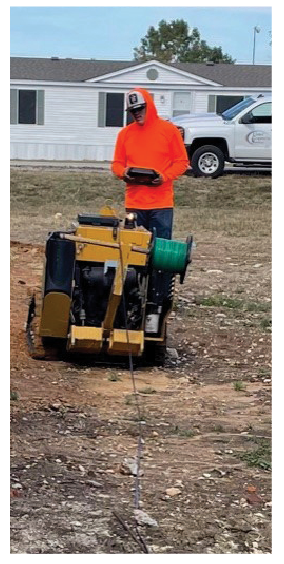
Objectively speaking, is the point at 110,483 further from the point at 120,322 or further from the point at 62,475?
the point at 120,322

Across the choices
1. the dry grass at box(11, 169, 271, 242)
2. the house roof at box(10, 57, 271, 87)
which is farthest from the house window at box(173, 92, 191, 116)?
the dry grass at box(11, 169, 271, 242)

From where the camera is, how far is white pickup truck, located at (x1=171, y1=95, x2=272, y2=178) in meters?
19.7

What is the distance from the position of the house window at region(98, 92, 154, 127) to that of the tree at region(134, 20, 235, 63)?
109 ft

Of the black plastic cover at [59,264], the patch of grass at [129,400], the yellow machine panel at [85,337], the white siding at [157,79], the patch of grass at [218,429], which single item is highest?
Result: the white siding at [157,79]

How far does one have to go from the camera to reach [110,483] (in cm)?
401

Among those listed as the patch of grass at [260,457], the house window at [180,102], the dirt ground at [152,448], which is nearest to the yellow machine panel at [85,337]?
the dirt ground at [152,448]

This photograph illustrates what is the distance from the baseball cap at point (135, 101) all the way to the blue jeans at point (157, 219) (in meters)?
0.69

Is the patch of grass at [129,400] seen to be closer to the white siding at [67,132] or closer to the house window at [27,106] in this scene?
the white siding at [67,132]

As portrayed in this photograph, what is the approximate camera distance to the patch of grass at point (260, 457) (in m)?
4.31

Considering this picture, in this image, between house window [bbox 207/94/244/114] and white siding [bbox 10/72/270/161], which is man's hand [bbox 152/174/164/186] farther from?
house window [bbox 207/94/244/114]

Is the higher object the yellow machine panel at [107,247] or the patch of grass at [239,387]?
the yellow machine panel at [107,247]

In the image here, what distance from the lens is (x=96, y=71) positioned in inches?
1178

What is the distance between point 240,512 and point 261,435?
42.8 inches

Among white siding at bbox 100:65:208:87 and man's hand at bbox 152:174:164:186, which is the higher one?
white siding at bbox 100:65:208:87
